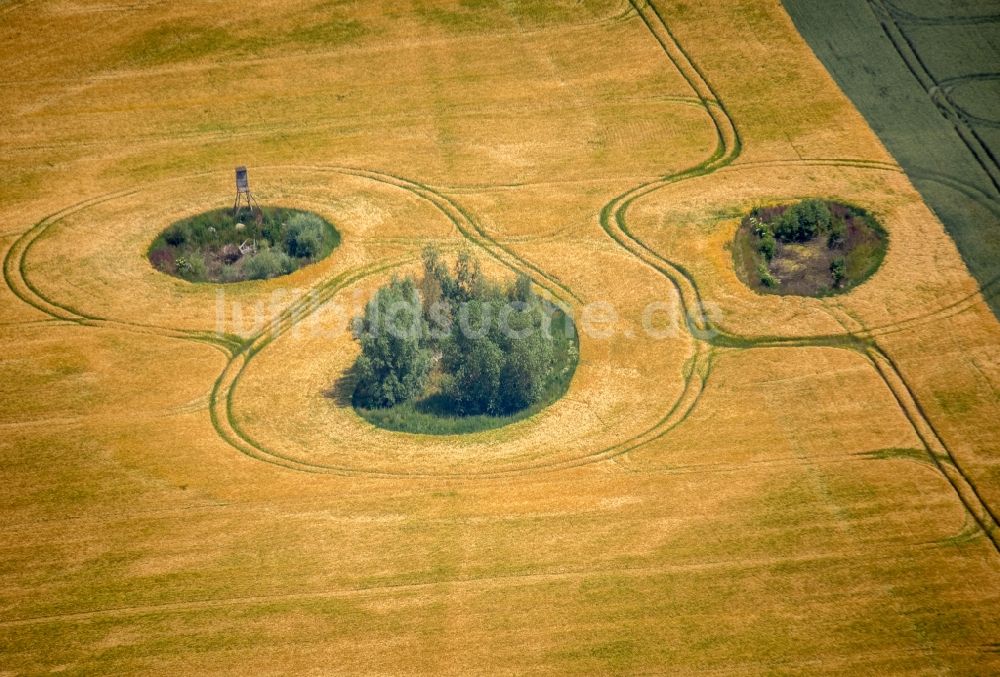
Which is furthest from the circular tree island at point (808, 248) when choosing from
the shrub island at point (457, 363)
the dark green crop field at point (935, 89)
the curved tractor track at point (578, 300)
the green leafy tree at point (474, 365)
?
the green leafy tree at point (474, 365)

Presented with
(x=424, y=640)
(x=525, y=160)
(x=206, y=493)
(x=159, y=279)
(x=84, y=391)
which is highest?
(x=525, y=160)

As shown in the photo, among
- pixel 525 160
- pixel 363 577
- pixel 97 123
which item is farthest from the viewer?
pixel 97 123

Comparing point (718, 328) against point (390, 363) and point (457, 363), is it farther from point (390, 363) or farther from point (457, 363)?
point (390, 363)

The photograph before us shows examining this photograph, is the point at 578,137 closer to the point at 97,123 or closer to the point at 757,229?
the point at 757,229

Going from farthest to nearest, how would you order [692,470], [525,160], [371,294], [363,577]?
[525,160] → [371,294] → [692,470] → [363,577]

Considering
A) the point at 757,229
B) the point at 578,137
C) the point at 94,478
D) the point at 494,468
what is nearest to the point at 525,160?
the point at 578,137

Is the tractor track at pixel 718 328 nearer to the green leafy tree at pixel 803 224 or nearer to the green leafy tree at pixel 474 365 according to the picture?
the green leafy tree at pixel 803 224

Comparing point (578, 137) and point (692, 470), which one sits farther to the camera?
point (578, 137)
